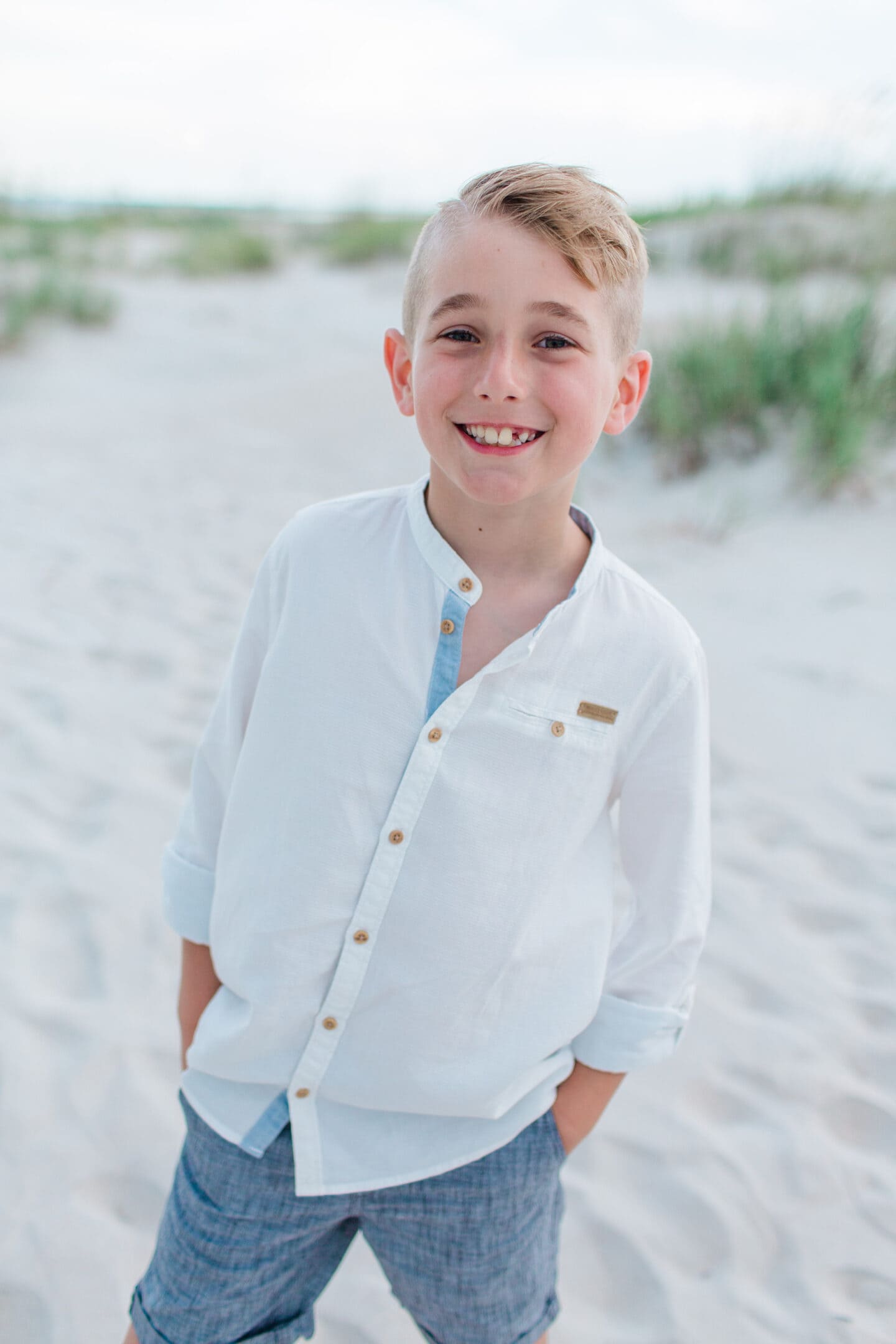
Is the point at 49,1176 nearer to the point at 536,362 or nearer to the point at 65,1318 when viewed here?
the point at 65,1318

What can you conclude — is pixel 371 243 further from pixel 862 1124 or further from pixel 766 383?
pixel 862 1124

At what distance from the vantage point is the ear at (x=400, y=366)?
116 centimetres

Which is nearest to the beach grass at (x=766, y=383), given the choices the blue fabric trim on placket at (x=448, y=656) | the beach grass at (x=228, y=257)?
the blue fabric trim on placket at (x=448, y=656)

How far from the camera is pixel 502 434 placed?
1.02 meters

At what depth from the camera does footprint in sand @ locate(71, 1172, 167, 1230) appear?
162 cm

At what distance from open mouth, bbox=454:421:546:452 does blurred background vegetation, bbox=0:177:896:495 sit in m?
0.47

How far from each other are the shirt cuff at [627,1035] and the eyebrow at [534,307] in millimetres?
776

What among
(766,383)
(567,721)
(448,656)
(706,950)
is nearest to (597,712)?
(567,721)

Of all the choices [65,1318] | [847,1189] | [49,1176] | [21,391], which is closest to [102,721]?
[49,1176]

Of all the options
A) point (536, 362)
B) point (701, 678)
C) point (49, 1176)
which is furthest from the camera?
point (49, 1176)

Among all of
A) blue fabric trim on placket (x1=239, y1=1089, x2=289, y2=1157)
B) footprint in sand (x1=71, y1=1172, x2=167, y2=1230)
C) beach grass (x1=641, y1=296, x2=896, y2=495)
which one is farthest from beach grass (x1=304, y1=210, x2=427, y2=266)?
blue fabric trim on placket (x1=239, y1=1089, x2=289, y2=1157)

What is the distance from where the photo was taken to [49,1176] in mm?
1668

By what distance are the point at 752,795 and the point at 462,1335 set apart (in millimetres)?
1859

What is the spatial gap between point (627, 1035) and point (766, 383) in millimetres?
4424
